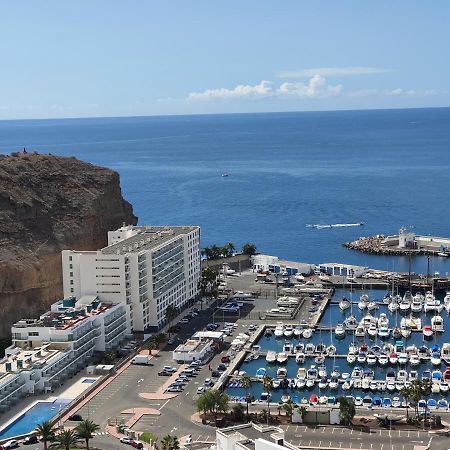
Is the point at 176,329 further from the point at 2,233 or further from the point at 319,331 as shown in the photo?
the point at 2,233

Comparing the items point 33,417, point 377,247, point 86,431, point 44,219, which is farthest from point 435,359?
point 377,247

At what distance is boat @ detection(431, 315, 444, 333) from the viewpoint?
8000cm

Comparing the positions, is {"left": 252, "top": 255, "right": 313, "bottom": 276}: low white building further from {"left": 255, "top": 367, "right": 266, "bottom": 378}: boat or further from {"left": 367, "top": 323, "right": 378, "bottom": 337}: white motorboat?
{"left": 255, "top": 367, "right": 266, "bottom": 378}: boat

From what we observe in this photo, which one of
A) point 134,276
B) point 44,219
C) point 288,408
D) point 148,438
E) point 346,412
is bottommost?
point 148,438

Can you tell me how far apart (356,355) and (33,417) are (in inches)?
1098

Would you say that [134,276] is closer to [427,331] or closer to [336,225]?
[427,331]

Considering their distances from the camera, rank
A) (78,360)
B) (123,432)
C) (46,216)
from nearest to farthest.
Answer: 1. (123,432)
2. (78,360)
3. (46,216)

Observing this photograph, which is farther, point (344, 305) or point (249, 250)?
point (249, 250)

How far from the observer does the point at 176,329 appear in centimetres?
8062

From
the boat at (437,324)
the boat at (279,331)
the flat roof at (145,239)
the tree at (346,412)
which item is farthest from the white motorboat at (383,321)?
the tree at (346,412)

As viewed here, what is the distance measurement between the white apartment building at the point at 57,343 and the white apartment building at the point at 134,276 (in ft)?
4.86

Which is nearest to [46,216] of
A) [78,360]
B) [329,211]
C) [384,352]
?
[78,360]

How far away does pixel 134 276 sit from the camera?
7894cm

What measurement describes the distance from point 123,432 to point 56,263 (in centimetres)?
3688
